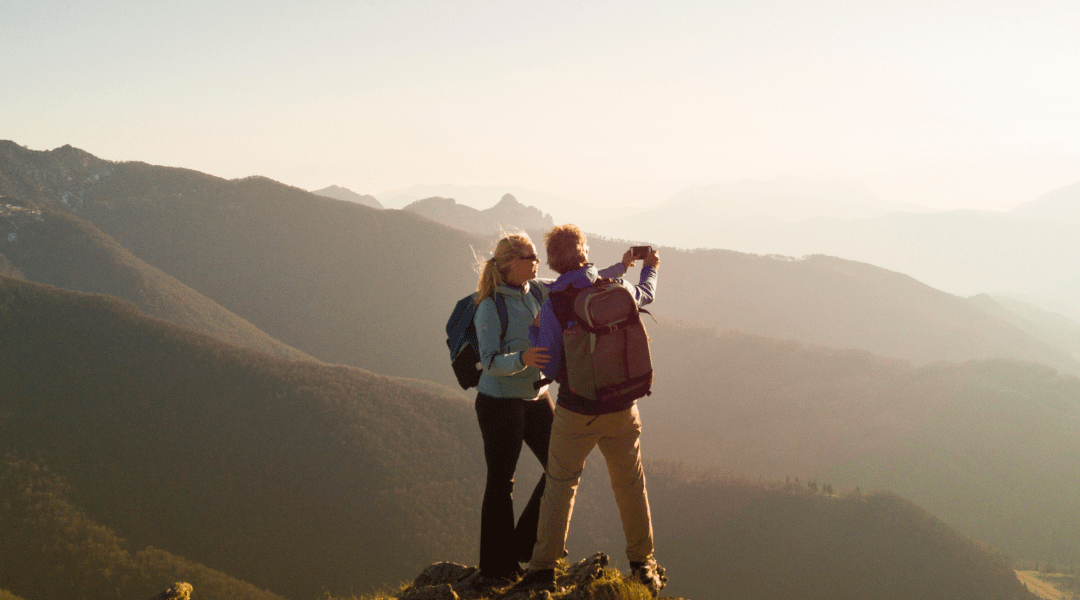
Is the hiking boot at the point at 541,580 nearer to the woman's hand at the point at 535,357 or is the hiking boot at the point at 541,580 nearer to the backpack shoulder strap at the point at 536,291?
the woman's hand at the point at 535,357

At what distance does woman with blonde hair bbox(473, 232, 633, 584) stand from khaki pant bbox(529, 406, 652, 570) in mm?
370

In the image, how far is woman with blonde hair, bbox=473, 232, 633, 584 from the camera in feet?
17.4

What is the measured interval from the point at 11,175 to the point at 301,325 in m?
107

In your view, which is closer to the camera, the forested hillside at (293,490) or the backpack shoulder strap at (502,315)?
the backpack shoulder strap at (502,315)

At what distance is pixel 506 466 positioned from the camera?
5828mm

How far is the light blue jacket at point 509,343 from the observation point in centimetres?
513

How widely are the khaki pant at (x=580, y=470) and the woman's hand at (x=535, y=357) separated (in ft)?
1.68

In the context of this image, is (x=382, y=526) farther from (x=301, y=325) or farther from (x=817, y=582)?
(x=301, y=325)

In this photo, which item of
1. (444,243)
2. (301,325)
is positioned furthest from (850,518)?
(301,325)

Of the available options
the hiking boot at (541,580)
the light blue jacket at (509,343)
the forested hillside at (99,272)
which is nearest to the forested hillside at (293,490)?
the forested hillside at (99,272)

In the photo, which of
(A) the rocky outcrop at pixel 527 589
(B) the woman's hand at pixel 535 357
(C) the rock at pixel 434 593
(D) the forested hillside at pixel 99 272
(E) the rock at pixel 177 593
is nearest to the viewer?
(B) the woman's hand at pixel 535 357

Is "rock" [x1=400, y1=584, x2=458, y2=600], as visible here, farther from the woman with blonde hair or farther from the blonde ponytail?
the blonde ponytail

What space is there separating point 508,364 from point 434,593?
301 cm

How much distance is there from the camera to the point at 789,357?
17588cm
